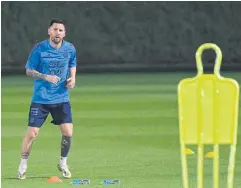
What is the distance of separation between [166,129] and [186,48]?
16.4m

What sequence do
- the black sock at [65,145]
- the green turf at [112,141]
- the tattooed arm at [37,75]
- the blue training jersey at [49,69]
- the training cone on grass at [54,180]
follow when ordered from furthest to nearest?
1. the green turf at [112,141]
2. the black sock at [65,145]
3. the training cone on grass at [54,180]
4. the blue training jersey at [49,69]
5. the tattooed arm at [37,75]

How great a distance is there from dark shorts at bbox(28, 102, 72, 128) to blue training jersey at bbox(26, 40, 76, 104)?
0.06 metres

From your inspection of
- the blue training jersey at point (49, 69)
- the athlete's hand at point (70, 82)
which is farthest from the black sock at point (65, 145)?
the athlete's hand at point (70, 82)

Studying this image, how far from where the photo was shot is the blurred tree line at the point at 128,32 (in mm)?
31188


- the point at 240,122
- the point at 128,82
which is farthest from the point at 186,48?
the point at 240,122

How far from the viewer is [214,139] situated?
19.2 feet

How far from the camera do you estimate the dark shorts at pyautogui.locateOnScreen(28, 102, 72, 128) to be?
991 centimetres

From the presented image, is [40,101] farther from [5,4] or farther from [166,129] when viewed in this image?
[5,4]

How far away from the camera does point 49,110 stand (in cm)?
1000

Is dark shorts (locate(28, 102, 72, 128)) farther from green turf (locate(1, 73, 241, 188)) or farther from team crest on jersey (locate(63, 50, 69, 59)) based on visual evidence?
green turf (locate(1, 73, 241, 188))

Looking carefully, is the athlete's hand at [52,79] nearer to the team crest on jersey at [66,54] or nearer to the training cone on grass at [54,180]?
the team crest on jersey at [66,54]

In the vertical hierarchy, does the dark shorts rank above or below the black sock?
above

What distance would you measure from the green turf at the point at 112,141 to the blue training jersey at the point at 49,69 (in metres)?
0.86

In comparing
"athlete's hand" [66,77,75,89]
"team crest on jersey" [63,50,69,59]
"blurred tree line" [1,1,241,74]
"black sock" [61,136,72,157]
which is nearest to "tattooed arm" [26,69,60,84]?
"athlete's hand" [66,77,75,89]
